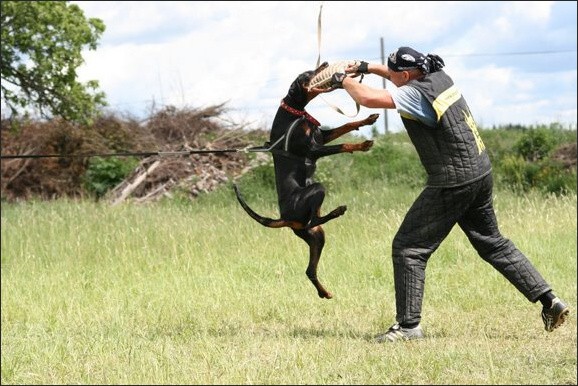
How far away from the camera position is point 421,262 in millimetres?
6414

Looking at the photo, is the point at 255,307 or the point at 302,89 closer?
the point at 302,89

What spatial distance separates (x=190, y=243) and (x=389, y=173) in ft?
38.6

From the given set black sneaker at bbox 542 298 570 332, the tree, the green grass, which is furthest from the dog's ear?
the tree

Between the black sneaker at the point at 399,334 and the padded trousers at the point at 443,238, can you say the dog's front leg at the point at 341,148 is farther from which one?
the black sneaker at the point at 399,334

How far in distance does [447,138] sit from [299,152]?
100 cm

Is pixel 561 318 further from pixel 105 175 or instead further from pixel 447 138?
pixel 105 175

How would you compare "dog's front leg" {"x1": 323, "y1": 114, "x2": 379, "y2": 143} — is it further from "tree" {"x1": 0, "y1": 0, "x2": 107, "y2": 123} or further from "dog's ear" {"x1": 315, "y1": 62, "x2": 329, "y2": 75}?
"tree" {"x1": 0, "y1": 0, "x2": 107, "y2": 123}

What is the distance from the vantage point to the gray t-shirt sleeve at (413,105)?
5.94 metres

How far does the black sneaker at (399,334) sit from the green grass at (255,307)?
17cm

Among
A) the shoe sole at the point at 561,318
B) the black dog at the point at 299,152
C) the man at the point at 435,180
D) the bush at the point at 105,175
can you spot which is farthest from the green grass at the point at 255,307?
the bush at the point at 105,175

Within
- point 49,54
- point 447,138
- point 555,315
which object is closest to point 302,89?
point 447,138

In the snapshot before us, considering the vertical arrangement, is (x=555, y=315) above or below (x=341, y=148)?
below

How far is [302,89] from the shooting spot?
593 centimetres

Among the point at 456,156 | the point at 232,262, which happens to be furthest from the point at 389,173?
the point at 456,156
